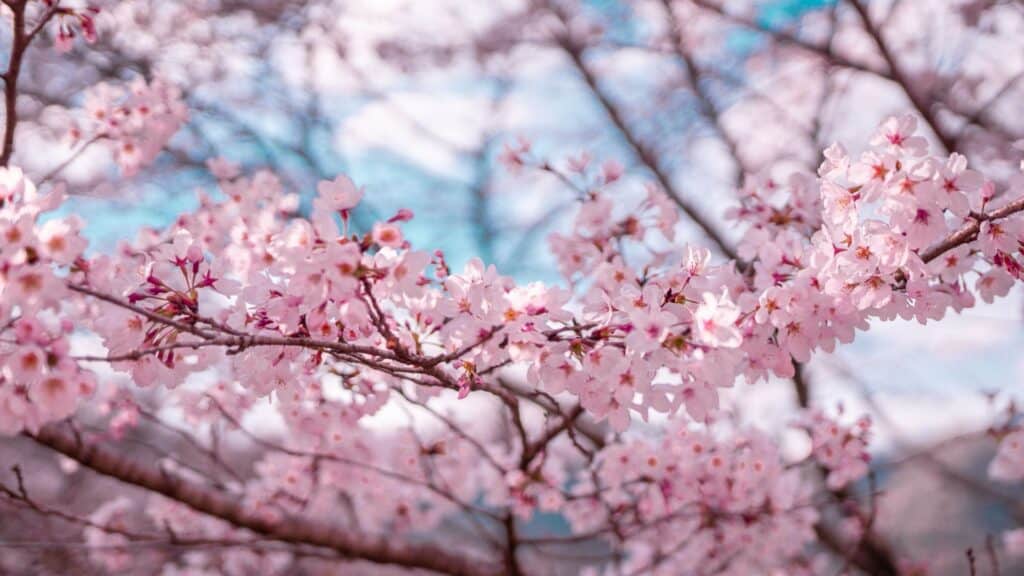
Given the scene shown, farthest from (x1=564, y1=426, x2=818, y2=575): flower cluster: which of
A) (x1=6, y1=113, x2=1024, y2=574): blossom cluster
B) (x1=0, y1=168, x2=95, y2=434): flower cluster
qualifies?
(x1=0, y1=168, x2=95, y2=434): flower cluster

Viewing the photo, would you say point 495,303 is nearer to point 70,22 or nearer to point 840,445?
point 70,22

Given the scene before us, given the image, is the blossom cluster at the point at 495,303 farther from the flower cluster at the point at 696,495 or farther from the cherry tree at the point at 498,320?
the flower cluster at the point at 696,495

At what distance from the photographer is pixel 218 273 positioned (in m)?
1.61

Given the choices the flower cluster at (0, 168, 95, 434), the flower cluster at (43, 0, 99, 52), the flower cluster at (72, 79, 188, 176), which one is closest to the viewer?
the flower cluster at (0, 168, 95, 434)

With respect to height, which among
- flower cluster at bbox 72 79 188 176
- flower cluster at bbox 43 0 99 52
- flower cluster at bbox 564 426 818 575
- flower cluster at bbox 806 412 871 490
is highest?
flower cluster at bbox 72 79 188 176

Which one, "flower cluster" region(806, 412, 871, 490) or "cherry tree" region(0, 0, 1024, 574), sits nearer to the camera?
"cherry tree" region(0, 0, 1024, 574)

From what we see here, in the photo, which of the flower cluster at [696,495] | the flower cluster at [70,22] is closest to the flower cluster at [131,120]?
the flower cluster at [70,22]

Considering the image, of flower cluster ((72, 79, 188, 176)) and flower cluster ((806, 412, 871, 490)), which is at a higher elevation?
flower cluster ((72, 79, 188, 176))

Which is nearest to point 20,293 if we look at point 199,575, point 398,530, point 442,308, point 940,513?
point 442,308

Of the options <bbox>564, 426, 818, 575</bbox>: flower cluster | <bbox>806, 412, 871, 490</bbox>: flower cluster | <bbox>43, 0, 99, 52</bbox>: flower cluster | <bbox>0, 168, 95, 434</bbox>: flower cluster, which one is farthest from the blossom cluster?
<bbox>806, 412, 871, 490</bbox>: flower cluster

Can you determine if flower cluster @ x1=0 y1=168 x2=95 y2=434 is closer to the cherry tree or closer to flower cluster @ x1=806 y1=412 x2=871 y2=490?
the cherry tree

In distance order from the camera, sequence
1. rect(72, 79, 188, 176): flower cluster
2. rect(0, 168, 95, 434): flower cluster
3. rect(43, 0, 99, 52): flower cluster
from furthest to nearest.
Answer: rect(72, 79, 188, 176): flower cluster < rect(43, 0, 99, 52): flower cluster < rect(0, 168, 95, 434): flower cluster

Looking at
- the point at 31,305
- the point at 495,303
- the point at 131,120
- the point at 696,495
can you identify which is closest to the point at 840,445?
the point at 696,495

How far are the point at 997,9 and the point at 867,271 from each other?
362cm
